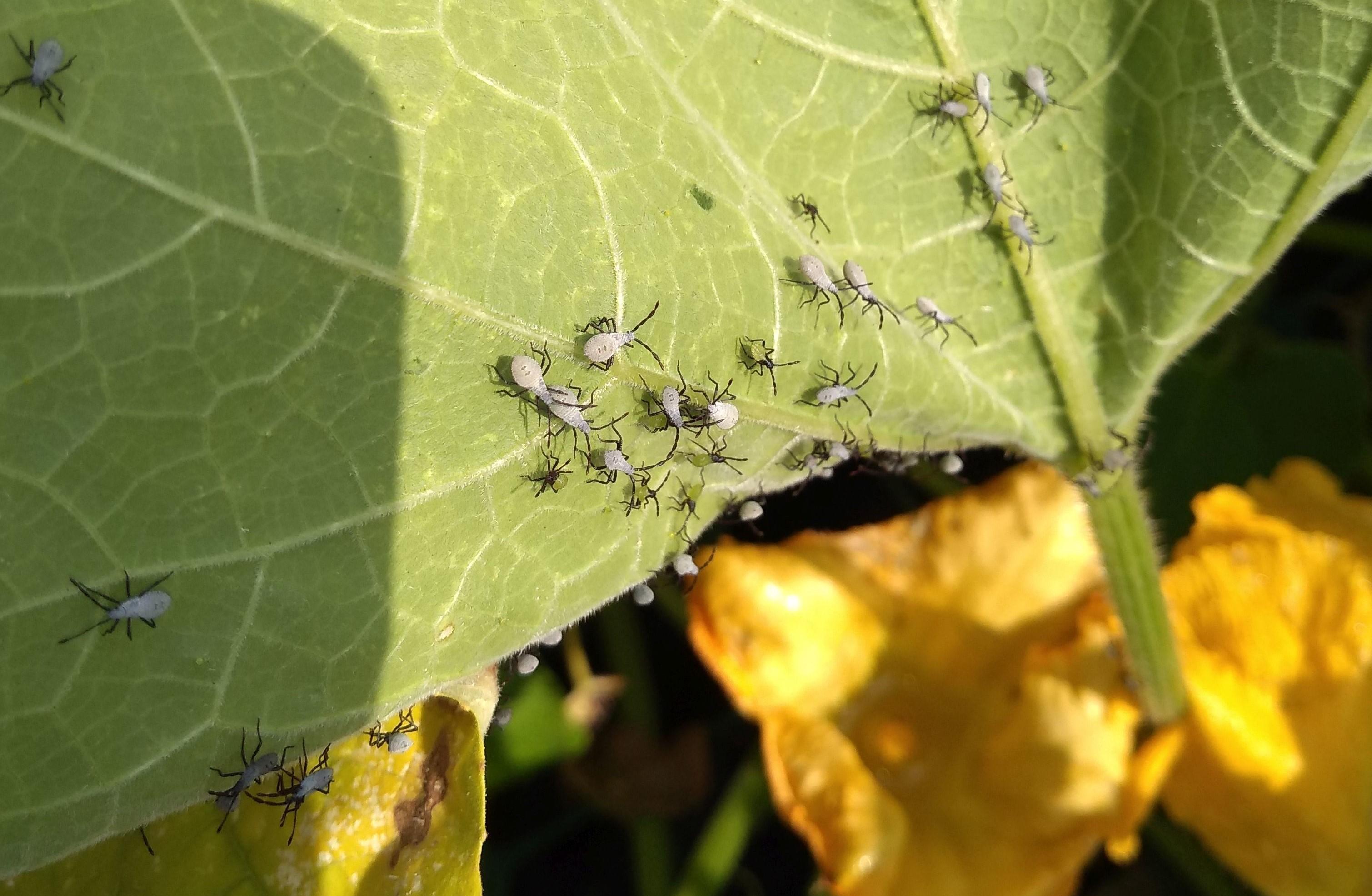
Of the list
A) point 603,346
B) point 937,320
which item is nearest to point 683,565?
point 603,346

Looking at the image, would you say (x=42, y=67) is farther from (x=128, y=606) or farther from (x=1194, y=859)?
(x=1194, y=859)

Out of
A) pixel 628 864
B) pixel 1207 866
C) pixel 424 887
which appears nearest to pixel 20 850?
pixel 424 887

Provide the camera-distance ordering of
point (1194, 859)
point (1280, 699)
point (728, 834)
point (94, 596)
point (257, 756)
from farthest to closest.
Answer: point (728, 834) → point (1194, 859) → point (1280, 699) → point (257, 756) → point (94, 596)

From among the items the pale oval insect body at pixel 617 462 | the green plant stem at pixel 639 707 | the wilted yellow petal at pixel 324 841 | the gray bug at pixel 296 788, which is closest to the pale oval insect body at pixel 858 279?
the pale oval insect body at pixel 617 462

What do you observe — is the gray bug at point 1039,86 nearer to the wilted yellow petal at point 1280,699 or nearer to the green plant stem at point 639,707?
the wilted yellow petal at point 1280,699

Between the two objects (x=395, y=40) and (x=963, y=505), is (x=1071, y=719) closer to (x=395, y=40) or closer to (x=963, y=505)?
(x=963, y=505)

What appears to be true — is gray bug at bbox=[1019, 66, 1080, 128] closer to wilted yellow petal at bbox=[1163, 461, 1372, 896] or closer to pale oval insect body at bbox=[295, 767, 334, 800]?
wilted yellow petal at bbox=[1163, 461, 1372, 896]
